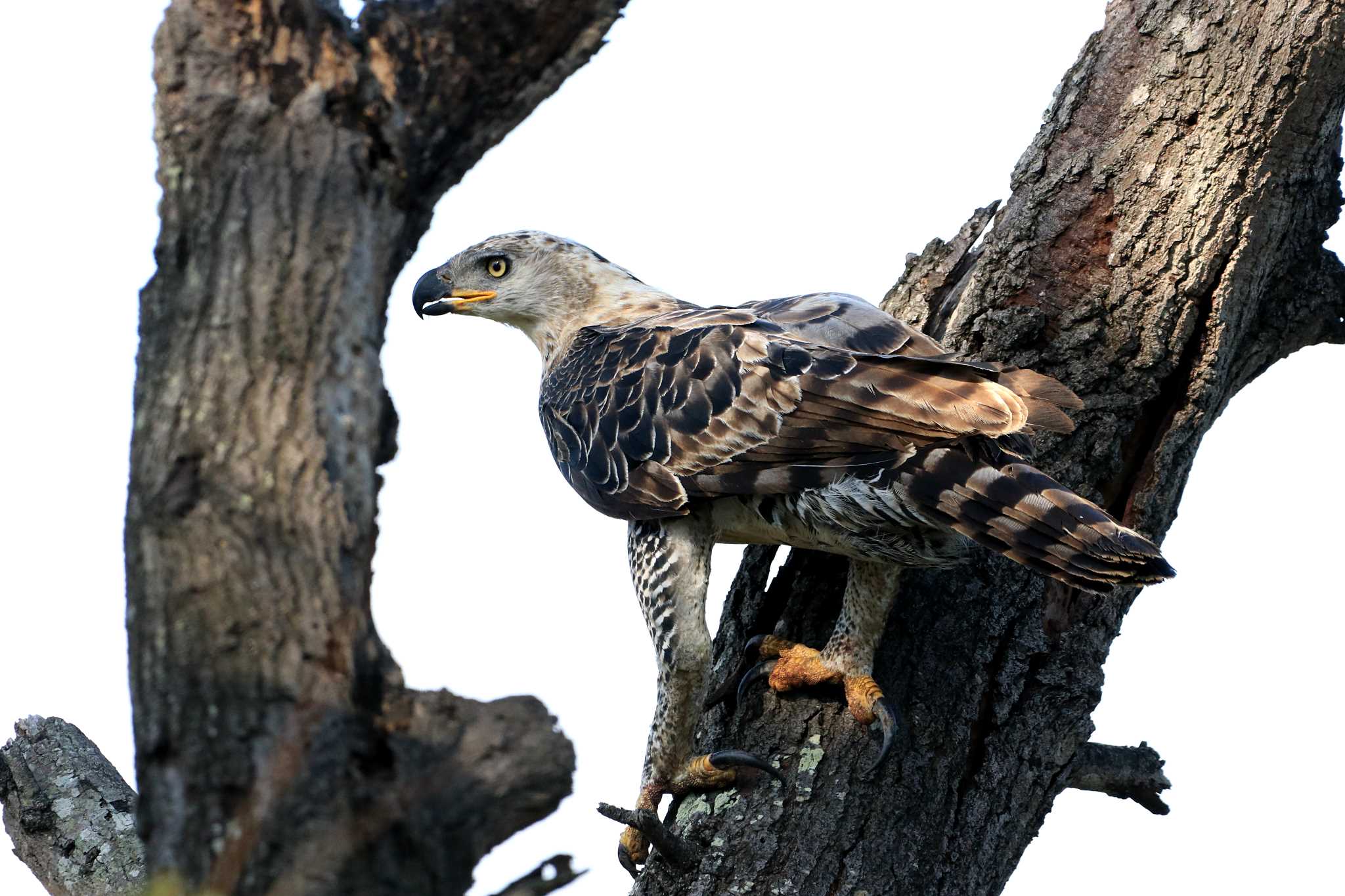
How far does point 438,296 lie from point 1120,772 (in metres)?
3.58

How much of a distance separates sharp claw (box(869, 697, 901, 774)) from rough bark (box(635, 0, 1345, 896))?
1.5 inches

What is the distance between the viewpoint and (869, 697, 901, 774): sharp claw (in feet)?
14.7

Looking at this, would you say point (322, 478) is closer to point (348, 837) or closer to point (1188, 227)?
point (348, 837)

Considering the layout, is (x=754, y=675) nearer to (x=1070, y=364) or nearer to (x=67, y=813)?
(x=1070, y=364)

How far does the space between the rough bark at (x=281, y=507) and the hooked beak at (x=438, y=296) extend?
339 cm

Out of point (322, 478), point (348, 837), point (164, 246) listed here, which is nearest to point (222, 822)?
point (348, 837)

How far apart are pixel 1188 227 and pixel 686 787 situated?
2.72 m

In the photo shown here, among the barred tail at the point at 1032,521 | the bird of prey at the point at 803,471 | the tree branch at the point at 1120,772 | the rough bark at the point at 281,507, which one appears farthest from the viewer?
the tree branch at the point at 1120,772

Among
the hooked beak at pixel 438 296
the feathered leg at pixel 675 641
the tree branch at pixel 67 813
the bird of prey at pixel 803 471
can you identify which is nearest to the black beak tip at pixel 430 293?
the hooked beak at pixel 438 296

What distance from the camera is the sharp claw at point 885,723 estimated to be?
447 centimetres

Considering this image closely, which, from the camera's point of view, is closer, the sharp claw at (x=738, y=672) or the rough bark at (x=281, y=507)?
the rough bark at (x=281, y=507)

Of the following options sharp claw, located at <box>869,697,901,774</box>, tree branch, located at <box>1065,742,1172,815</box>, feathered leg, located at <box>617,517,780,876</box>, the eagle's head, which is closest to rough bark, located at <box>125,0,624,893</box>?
sharp claw, located at <box>869,697,901,774</box>

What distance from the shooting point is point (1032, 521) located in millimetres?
4039

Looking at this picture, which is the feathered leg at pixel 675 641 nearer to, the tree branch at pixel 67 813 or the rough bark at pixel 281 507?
the tree branch at pixel 67 813
